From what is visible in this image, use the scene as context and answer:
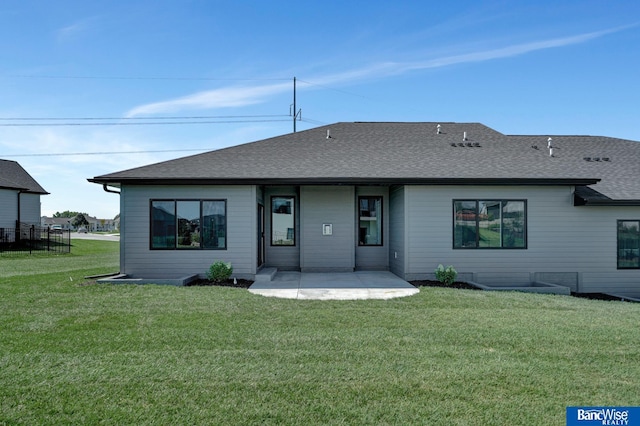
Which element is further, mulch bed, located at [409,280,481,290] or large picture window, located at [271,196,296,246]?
large picture window, located at [271,196,296,246]

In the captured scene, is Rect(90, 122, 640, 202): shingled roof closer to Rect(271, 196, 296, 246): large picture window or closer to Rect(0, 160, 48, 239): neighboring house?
Rect(271, 196, 296, 246): large picture window

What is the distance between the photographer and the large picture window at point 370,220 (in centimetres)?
1265

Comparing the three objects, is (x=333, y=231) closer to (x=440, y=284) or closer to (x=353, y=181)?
(x=353, y=181)

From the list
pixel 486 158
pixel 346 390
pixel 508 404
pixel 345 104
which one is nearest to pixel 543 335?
pixel 508 404

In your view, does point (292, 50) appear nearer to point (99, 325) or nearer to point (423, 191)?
point (423, 191)

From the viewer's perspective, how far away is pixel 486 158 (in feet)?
39.8

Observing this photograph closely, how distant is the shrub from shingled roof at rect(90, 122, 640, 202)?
231 cm

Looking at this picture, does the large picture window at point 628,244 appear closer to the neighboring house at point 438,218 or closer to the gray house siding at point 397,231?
the neighboring house at point 438,218

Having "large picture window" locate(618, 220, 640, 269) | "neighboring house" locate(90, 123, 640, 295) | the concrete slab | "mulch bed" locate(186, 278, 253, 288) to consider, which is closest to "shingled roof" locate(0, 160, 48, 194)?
"neighboring house" locate(90, 123, 640, 295)

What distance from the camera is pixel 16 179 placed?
93.1ft

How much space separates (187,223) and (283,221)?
328 centimetres

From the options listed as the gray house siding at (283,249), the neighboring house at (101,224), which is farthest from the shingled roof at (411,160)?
the neighboring house at (101,224)

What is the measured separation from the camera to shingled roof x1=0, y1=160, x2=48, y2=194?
85.7 ft

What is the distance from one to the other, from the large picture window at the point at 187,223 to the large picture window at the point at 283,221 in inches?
97.6
